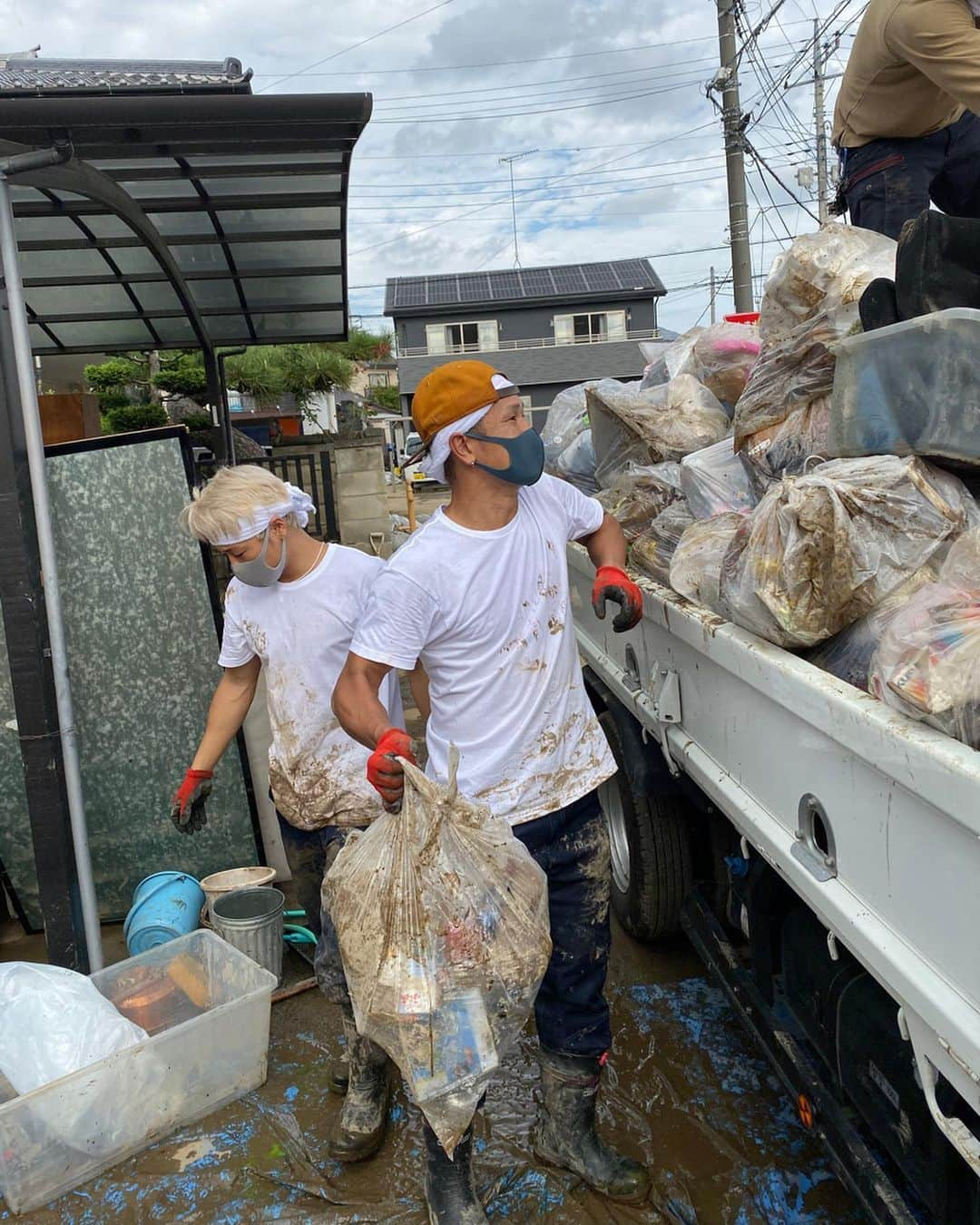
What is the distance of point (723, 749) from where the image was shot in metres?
2.13

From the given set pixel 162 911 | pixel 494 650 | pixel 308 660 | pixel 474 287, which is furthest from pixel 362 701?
pixel 474 287

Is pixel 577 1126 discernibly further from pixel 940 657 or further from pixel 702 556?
pixel 940 657

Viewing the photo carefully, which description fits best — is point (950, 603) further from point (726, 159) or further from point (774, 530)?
point (726, 159)

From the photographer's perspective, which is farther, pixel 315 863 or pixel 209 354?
pixel 209 354

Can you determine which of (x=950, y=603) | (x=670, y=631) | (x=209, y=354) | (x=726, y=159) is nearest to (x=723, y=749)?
(x=670, y=631)

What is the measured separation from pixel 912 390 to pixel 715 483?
75 cm

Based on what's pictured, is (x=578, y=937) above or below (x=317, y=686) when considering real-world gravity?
below

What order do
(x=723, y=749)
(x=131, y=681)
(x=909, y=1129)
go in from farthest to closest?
(x=131, y=681) → (x=723, y=749) → (x=909, y=1129)

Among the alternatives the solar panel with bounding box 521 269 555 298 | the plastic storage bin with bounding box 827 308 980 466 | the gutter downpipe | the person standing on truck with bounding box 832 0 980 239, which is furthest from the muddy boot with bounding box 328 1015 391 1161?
the solar panel with bounding box 521 269 555 298

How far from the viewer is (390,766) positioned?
6.52 ft

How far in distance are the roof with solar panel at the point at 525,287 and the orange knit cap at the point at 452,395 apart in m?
37.1

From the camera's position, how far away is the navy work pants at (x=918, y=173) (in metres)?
3.25

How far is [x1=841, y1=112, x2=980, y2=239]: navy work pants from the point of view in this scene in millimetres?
3246

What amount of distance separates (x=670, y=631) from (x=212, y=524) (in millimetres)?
1274
